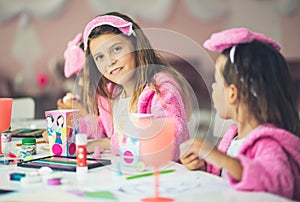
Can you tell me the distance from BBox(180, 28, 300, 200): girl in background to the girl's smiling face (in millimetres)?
380

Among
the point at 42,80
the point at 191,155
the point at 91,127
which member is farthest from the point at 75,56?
the point at 42,80

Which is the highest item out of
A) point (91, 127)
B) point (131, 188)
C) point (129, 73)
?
point (129, 73)

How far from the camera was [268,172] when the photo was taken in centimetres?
82

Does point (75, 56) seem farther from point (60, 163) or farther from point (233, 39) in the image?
point (233, 39)

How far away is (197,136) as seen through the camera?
Result: 958 millimetres

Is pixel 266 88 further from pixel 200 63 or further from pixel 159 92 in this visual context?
pixel 159 92

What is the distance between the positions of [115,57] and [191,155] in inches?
15.1

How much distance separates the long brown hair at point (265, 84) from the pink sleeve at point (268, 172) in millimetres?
53

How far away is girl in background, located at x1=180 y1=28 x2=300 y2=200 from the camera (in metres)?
0.83

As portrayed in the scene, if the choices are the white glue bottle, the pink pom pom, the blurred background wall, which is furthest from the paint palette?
the pink pom pom

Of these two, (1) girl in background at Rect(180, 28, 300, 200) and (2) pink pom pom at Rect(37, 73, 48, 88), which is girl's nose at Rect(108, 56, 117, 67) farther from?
(2) pink pom pom at Rect(37, 73, 48, 88)

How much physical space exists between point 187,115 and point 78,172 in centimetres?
28

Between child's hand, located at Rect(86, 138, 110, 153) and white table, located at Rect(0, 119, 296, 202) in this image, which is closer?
white table, located at Rect(0, 119, 296, 202)

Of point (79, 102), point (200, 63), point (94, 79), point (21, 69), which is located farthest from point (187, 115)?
point (21, 69)
